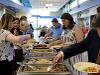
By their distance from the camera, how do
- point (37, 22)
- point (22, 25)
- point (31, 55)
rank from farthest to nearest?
1. point (37, 22)
2. point (22, 25)
3. point (31, 55)

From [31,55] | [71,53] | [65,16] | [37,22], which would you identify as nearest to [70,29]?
[65,16]

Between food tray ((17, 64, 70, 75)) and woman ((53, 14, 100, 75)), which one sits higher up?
woman ((53, 14, 100, 75))

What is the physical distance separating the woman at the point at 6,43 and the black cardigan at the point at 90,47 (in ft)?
2.52

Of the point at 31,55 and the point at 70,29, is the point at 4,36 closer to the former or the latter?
the point at 31,55

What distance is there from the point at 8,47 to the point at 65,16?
987 millimetres

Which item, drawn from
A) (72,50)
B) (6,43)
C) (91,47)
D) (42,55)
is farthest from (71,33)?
(91,47)

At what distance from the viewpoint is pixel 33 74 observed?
6.70ft

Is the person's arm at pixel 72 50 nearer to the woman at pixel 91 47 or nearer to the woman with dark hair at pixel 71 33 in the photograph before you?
the woman at pixel 91 47

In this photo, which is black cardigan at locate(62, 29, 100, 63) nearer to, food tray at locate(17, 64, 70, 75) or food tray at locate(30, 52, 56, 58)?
food tray at locate(17, 64, 70, 75)

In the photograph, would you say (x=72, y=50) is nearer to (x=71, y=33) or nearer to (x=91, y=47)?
(x=91, y=47)

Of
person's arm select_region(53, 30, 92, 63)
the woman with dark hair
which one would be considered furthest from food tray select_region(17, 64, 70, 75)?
the woman with dark hair

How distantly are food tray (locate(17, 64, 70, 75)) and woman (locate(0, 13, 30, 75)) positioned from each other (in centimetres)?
53

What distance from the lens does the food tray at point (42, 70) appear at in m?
2.05

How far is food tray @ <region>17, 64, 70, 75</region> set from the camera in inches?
80.7
